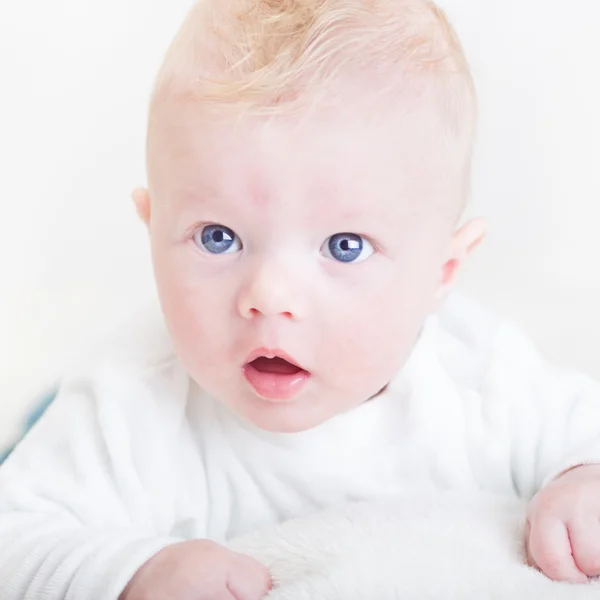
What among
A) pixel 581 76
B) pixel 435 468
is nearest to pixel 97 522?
pixel 435 468

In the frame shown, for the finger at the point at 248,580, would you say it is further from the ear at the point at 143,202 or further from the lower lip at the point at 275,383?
the ear at the point at 143,202

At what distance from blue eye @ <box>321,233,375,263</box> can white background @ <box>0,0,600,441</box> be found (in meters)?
0.86

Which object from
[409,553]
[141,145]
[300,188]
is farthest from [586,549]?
[141,145]

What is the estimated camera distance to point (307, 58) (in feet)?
3.22

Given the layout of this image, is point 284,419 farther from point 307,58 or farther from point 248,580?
point 307,58

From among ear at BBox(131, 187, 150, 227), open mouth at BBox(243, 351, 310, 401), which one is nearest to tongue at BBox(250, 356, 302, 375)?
open mouth at BBox(243, 351, 310, 401)

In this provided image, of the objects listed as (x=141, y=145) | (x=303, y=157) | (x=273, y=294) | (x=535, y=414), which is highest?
(x=303, y=157)

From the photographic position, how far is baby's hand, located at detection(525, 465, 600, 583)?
39.2 inches

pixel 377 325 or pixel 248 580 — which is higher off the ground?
pixel 377 325

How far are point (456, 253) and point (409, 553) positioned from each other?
0.32 meters

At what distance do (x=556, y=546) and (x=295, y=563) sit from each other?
0.73 feet

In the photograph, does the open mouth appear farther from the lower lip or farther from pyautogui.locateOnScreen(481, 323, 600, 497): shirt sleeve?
pyautogui.locateOnScreen(481, 323, 600, 497): shirt sleeve

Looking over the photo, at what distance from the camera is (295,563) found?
39.4 inches

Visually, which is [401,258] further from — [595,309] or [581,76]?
[581,76]
